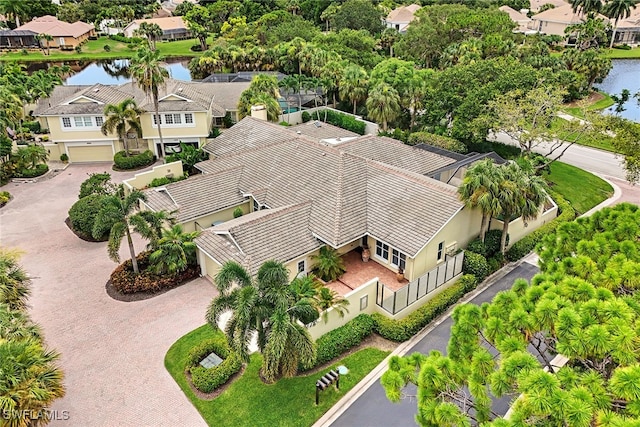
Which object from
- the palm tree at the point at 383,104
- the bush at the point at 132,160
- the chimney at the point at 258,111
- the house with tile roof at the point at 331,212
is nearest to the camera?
the house with tile roof at the point at 331,212

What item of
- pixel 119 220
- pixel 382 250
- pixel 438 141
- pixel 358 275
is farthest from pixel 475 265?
pixel 119 220

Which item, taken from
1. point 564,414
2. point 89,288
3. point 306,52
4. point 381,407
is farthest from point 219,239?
point 306,52

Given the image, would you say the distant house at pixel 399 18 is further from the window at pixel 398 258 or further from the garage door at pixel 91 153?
the window at pixel 398 258

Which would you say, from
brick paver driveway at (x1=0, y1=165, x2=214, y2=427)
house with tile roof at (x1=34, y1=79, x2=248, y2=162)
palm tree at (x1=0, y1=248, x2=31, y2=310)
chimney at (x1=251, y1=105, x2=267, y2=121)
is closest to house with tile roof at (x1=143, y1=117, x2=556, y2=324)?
brick paver driveway at (x1=0, y1=165, x2=214, y2=427)

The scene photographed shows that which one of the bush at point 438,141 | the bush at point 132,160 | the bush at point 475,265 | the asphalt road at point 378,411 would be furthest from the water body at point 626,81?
the bush at point 132,160

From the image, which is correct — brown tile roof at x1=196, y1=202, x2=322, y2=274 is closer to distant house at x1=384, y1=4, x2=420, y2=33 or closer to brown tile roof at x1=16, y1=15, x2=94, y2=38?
distant house at x1=384, y1=4, x2=420, y2=33
